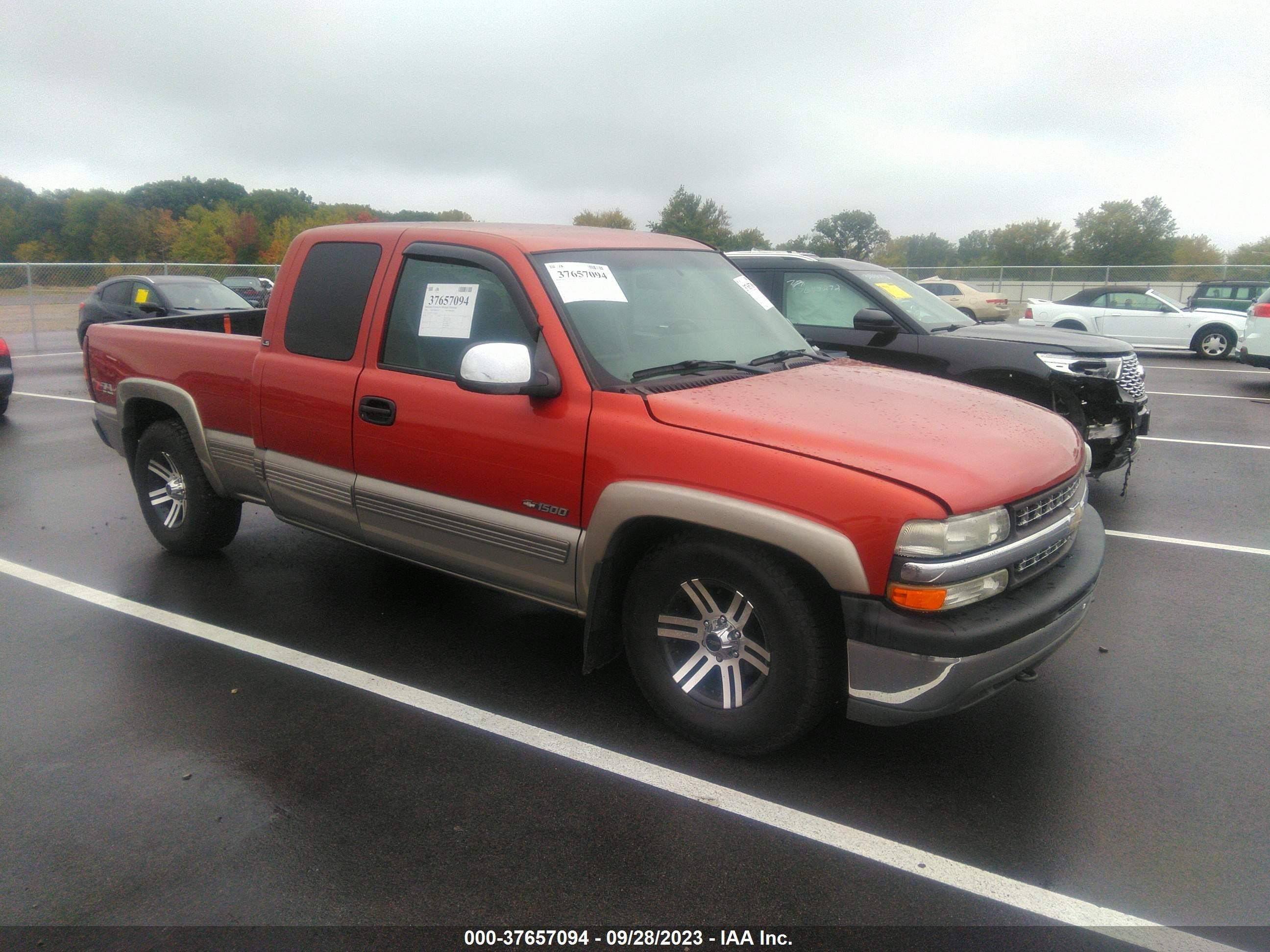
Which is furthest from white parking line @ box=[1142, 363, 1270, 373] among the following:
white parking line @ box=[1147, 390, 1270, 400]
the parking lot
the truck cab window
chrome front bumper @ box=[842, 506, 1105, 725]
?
chrome front bumper @ box=[842, 506, 1105, 725]

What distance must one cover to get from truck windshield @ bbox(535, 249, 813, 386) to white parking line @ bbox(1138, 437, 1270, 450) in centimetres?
650

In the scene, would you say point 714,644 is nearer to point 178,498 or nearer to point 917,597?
point 917,597

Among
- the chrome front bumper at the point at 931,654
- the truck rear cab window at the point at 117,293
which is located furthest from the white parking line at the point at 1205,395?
the truck rear cab window at the point at 117,293

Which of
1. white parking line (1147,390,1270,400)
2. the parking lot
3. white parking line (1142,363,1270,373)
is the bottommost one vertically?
the parking lot

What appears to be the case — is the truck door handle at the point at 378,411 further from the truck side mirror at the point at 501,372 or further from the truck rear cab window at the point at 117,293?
the truck rear cab window at the point at 117,293

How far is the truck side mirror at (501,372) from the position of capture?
3348 millimetres

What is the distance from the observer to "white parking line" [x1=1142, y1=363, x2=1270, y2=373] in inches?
656

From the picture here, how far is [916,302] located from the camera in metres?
7.50

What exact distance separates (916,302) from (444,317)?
189 inches

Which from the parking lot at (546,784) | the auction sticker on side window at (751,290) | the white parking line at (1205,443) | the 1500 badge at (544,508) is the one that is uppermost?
the auction sticker on side window at (751,290)

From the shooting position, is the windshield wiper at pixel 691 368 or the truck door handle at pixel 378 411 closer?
the windshield wiper at pixel 691 368

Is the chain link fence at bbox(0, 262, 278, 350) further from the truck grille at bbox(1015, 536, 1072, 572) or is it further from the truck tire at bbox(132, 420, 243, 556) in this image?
the truck grille at bbox(1015, 536, 1072, 572)


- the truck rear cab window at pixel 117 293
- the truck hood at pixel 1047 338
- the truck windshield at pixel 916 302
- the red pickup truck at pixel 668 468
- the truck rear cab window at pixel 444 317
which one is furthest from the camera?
the truck rear cab window at pixel 117 293

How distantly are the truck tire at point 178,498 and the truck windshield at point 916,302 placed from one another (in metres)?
5.01
